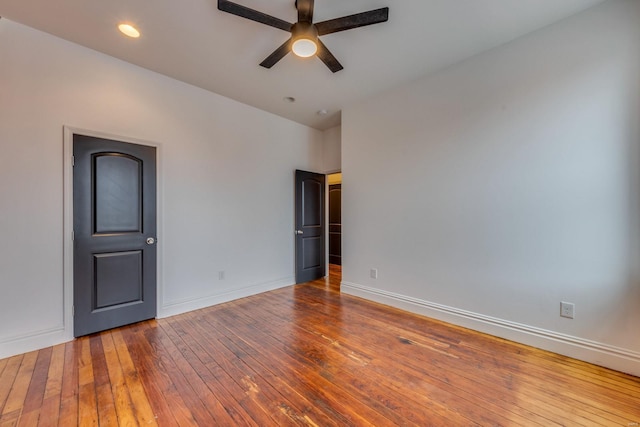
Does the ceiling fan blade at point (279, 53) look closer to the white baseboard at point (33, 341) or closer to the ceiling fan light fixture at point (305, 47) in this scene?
the ceiling fan light fixture at point (305, 47)

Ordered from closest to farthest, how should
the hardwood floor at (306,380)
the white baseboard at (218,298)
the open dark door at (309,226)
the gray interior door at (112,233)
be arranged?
the hardwood floor at (306,380)
the gray interior door at (112,233)
the white baseboard at (218,298)
the open dark door at (309,226)

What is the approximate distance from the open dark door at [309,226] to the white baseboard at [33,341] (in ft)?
9.61

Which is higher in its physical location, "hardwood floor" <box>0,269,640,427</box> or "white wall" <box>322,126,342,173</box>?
"white wall" <box>322,126,342,173</box>

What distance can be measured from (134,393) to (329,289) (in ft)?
9.31

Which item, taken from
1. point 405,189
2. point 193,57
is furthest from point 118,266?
point 405,189

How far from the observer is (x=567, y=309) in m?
2.26

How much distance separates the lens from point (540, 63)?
2377 mm

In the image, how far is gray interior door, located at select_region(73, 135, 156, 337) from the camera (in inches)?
102

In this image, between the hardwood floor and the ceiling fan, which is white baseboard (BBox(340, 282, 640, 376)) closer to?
the hardwood floor

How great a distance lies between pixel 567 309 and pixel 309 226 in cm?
348

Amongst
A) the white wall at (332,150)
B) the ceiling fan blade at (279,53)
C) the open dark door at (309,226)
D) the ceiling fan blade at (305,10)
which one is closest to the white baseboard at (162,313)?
the open dark door at (309,226)

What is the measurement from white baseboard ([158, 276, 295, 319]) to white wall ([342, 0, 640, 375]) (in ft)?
5.48

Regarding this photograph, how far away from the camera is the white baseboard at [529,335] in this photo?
2.04 meters

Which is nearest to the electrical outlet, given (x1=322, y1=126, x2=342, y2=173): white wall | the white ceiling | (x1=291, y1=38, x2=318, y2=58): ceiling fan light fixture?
the white ceiling
